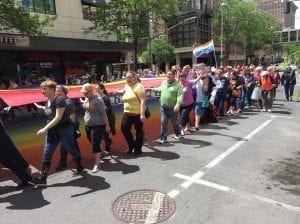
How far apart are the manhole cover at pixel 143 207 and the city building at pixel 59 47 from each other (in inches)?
635

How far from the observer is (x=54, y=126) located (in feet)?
18.6

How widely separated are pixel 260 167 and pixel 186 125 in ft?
11.0

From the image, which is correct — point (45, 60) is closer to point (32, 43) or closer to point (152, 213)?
point (32, 43)

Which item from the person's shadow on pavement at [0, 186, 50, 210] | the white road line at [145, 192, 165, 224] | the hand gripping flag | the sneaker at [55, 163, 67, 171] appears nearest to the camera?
the white road line at [145, 192, 165, 224]

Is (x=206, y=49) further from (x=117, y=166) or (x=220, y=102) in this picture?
(x=117, y=166)

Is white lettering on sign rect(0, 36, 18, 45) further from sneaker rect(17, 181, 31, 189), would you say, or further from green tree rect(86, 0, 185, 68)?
→ sneaker rect(17, 181, 31, 189)

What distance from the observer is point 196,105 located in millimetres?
9844

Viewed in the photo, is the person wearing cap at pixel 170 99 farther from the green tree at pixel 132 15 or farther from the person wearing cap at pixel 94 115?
the green tree at pixel 132 15

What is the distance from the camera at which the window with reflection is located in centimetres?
2006

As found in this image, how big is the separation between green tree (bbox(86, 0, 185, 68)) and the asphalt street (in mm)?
13987

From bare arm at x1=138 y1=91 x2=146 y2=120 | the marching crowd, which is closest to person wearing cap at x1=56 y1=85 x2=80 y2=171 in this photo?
the marching crowd

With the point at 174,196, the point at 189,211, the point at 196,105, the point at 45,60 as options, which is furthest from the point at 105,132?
the point at 45,60

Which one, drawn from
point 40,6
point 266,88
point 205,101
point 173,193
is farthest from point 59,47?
point 173,193

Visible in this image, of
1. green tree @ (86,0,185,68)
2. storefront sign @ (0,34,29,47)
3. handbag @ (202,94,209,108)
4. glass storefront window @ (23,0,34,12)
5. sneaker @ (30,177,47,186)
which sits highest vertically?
glass storefront window @ (23,0,34,12)
